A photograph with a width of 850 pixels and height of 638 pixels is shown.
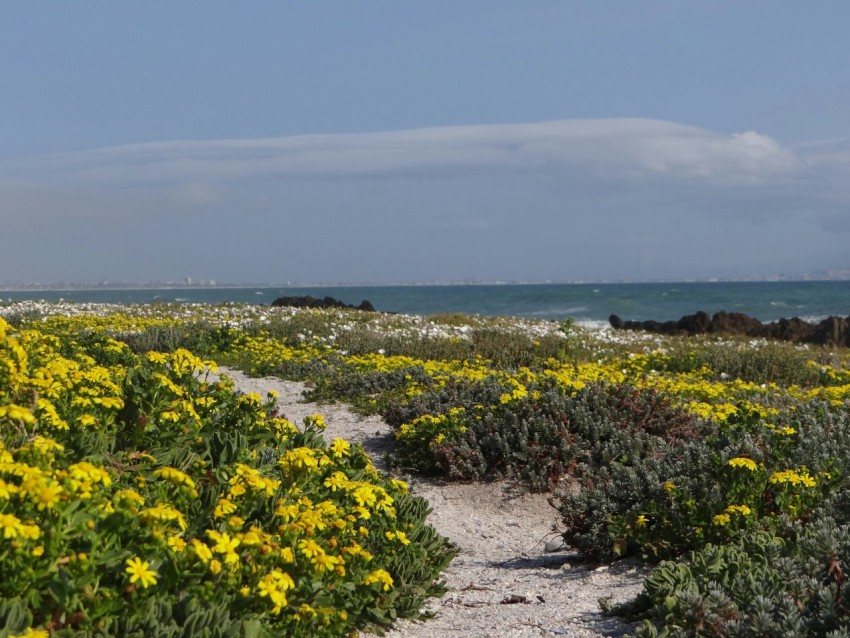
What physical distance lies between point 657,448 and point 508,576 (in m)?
2.83

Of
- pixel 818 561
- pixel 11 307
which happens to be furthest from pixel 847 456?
pixel 11 307

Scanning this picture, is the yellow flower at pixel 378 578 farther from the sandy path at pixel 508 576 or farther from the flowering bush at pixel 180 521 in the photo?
the sandy path at pixel 508 576

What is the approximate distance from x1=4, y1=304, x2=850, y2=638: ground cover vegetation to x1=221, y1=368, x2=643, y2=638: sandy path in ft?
0.67

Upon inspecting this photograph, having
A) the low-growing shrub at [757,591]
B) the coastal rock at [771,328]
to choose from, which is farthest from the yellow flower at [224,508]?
the coastal rock at [771,328]

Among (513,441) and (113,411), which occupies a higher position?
(113,411)

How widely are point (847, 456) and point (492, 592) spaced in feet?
10.1

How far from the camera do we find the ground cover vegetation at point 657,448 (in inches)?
175

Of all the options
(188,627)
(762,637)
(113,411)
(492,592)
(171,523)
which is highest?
(113,411)

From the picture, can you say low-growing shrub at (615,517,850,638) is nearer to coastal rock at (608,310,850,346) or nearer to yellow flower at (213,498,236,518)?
yellow flower at (213,498,236,518)

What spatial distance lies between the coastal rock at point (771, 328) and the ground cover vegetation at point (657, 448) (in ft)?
36.9

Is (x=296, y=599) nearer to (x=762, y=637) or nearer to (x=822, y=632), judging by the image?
(x=762, y=637)

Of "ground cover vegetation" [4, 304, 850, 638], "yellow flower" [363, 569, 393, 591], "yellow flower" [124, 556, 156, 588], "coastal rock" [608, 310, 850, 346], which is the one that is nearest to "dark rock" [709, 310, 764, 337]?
"coastal rock" [608, 310, 850, 346]

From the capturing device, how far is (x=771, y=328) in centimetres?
3109

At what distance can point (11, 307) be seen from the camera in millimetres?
29625
